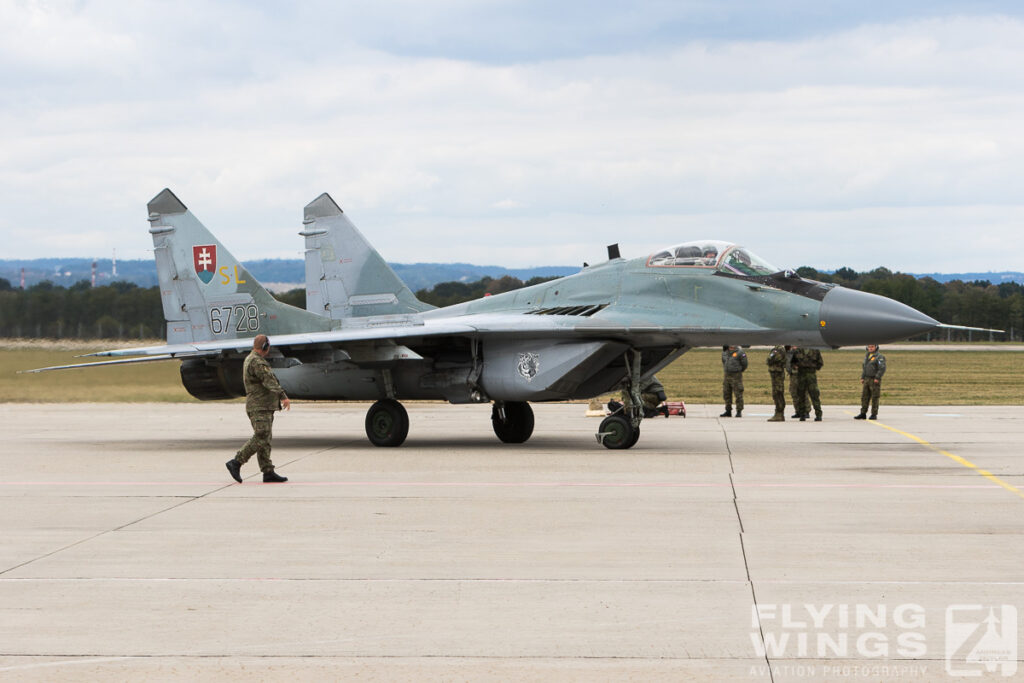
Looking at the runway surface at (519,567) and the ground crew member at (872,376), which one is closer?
the runway surface at (519,567)

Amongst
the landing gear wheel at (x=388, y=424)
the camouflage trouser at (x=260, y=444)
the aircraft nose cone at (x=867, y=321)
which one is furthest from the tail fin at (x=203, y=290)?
the aircraft nose cone at (x=867, y=321)

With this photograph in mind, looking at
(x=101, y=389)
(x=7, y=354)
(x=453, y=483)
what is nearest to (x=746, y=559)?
(x=453, y=483)

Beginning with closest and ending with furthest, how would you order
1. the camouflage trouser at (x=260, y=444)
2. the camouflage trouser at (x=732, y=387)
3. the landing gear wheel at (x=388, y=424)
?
the camouflage trouser at (x=260, y=444), the landing gear wheel at (x=388, y=424), the camouflage trouser at (x=732, y=387)

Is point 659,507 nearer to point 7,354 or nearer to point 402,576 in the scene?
point 402,576

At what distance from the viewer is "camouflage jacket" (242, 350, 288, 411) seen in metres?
12.6

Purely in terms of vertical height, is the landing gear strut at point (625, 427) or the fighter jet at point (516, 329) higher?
the fighter jet at point (516, 329)

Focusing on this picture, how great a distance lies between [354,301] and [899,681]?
1563cm

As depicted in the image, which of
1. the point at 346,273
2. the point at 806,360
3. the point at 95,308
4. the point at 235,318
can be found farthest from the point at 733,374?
the point at 95,308

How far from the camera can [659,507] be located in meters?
10.5

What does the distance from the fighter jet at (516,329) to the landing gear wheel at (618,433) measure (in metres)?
0.02

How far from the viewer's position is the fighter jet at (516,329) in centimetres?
1548

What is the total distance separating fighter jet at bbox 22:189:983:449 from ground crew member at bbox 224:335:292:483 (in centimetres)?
353

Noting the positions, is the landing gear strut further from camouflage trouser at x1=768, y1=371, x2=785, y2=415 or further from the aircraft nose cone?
camouflage trouser at x1=768, y1=371, x2=785, y2=415

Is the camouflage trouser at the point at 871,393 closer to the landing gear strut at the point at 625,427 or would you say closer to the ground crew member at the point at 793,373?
the ground crew member at the point at 793,373
